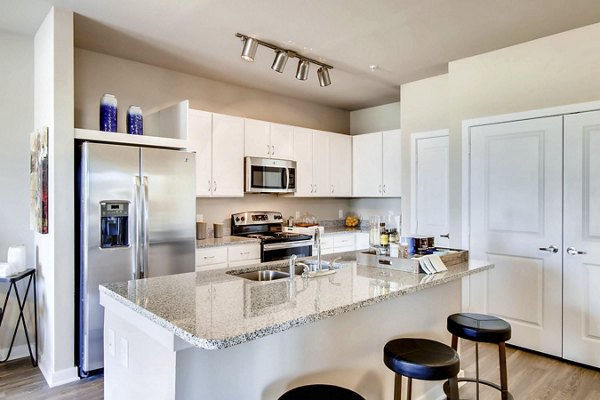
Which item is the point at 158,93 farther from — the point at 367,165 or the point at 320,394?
the point at 320,394

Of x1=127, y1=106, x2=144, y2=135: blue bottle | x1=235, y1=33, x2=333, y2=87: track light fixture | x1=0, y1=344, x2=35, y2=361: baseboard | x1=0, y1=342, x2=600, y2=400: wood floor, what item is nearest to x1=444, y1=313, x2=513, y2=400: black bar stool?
x1=0, y1=342, x2=600, y2=400: wood floor

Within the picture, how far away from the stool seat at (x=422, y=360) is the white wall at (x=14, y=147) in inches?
127

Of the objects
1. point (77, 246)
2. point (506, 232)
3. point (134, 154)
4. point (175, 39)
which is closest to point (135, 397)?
point (77, 246)

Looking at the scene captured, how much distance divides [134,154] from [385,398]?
8.26ft

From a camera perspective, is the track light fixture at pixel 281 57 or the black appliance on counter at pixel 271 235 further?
the black appliance on counter at pixel 271 235

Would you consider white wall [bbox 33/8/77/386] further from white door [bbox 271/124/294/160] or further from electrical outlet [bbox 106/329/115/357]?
white door [bbox 271/124/294/160]

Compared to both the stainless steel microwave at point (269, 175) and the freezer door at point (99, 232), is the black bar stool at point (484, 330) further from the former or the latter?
the stainless steel microwave at point (269, 175)

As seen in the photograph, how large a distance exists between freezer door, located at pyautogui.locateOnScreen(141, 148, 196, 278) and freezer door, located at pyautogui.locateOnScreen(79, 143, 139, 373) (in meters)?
0.14

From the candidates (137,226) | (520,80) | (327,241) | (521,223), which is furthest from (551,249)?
(137,226)

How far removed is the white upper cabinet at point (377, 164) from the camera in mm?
5035

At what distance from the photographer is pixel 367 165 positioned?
539 cm

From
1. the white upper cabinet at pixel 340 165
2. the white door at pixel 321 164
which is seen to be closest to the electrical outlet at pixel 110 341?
the white door at pixel 321 164

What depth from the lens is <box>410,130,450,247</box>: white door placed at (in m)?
4.19

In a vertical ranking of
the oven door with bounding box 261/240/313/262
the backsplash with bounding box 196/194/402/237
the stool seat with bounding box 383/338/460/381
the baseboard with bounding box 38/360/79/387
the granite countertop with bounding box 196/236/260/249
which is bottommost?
the baseboard with bounding box 38/360/79/387
